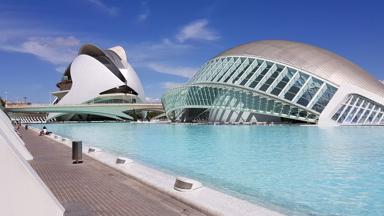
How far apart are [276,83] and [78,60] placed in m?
71.9

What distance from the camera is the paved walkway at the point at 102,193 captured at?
6691mm

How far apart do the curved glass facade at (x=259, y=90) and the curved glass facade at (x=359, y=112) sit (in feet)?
6.20

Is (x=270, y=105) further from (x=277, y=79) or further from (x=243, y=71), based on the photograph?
(x=243, y=71)

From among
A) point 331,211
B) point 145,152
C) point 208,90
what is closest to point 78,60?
point 208,90

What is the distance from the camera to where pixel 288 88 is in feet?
140

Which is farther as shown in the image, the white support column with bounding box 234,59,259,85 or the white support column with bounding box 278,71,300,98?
the white support column with bounding box 234,59,259,85

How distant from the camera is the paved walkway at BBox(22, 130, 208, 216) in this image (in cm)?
669

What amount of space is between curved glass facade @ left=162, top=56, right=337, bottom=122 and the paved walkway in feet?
107

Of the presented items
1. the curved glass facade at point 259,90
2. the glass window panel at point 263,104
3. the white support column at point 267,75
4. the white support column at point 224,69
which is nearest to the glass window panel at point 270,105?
the curved glass facade at point 259,90

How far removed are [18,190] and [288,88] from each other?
40256mm

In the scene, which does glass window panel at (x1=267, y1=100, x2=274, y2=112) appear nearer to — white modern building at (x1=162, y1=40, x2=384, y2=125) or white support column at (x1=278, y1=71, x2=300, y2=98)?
white modern building at (x1=162, y1=40, x2=384, y2=125)

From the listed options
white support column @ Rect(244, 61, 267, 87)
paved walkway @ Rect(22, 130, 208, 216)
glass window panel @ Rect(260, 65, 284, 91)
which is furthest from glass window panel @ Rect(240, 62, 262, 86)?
paved walkway @ Rect(22, 130, 208, 216)

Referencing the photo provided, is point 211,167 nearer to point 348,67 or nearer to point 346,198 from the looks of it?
point 346,198

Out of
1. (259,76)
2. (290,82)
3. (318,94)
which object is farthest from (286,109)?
(259,76)
